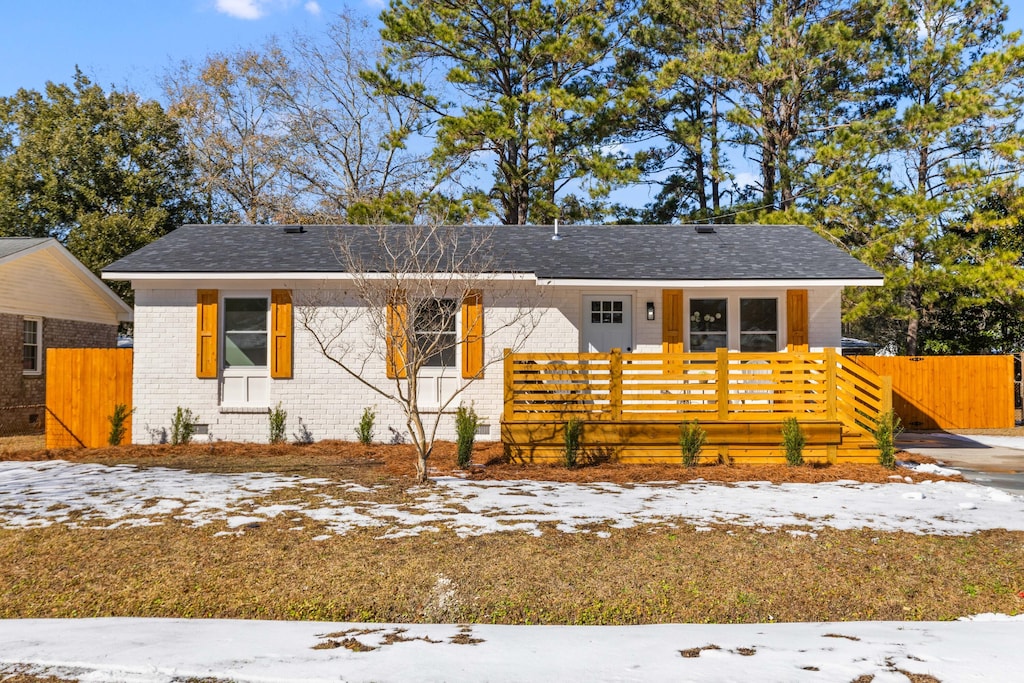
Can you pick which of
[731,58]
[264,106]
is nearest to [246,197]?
[264,106]

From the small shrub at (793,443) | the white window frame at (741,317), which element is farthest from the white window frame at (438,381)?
the small shrub at (793,443)

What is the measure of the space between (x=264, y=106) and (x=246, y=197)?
359 cm

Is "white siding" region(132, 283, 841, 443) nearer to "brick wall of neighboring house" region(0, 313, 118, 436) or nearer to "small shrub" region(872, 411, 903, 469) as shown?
"small shrub" region(872, 411, 903, 469)

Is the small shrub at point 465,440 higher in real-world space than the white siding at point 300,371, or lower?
lower

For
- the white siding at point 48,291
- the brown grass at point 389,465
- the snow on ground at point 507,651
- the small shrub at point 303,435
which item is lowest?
the snow on ground at point 507,651

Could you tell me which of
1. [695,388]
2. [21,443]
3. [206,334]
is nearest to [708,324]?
[695,388]

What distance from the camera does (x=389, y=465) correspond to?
34.1ft

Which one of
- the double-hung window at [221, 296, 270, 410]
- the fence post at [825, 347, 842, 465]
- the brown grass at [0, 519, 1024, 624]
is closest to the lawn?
the brown grass at [0, 519, 1024, 624]

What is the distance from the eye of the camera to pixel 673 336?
42.2ft

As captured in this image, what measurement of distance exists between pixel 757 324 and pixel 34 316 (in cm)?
1709

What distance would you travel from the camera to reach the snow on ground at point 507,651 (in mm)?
4047

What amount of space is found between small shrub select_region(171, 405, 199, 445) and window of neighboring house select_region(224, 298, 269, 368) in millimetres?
1049

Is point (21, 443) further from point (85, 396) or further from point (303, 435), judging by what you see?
point (303, 435)

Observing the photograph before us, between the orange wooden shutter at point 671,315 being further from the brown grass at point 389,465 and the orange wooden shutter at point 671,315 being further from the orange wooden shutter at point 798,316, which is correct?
the brown grass at point 389,465
